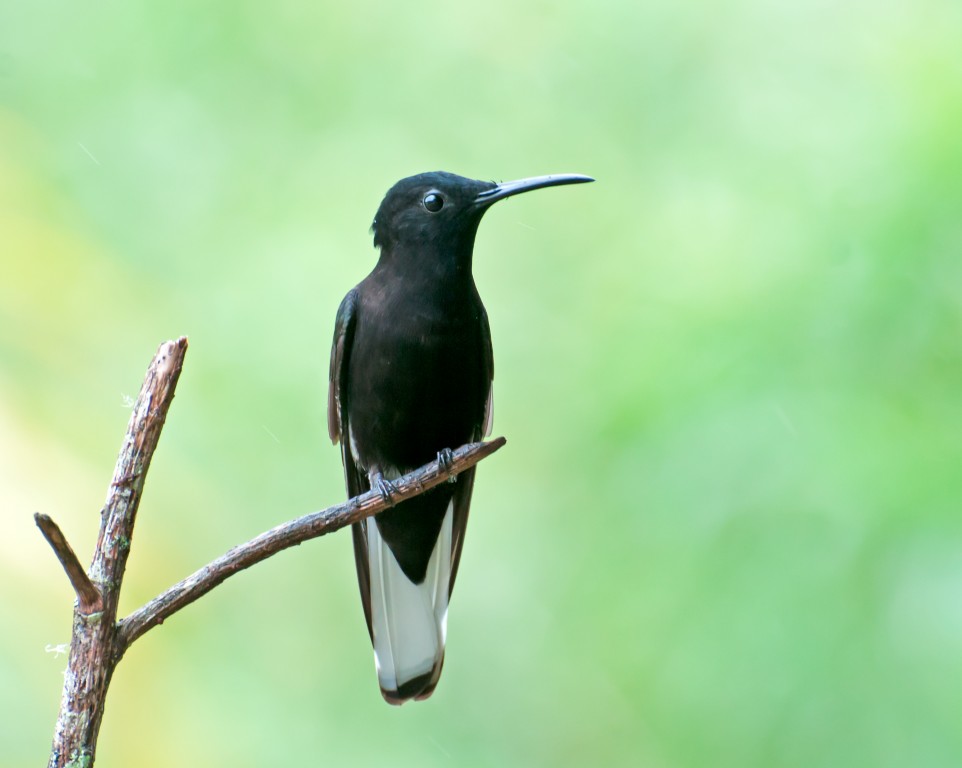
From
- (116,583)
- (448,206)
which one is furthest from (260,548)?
(448,206)

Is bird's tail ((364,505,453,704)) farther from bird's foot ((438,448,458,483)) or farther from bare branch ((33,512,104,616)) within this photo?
bare branch ((33,512,104,616))

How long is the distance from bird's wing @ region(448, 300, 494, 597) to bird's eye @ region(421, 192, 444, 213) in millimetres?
307

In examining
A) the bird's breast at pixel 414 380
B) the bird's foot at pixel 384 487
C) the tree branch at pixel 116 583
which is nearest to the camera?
the tree branch at pixel 116 583

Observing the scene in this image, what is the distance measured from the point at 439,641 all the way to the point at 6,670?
55.6 inches

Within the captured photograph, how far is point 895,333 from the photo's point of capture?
3779mm

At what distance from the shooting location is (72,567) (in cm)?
191

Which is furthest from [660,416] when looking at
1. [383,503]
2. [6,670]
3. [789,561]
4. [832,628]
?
[6,670]

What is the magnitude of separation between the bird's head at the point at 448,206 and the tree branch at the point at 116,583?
91 cm

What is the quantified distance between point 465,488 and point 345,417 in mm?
396

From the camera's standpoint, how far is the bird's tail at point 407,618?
323 centimetres

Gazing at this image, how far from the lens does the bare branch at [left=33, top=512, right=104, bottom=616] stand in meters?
1.85

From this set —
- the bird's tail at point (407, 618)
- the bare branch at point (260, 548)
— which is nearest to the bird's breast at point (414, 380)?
the bare branch at point (260, 548)

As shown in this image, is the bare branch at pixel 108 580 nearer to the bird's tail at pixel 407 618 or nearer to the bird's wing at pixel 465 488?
the bird's wing at pixel 465 488

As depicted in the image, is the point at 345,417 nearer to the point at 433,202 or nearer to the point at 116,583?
the point at 433,202
